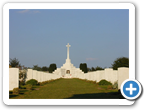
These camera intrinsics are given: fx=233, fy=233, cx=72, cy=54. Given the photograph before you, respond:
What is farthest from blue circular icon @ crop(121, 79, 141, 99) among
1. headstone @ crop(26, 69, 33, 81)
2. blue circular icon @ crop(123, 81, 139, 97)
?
headstone @ crop(26, 69, 33, 81)

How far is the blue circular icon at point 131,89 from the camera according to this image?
6980 mm

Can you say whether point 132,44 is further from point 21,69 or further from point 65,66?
point 65,66

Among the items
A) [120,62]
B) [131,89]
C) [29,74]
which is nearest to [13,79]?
[29,74]

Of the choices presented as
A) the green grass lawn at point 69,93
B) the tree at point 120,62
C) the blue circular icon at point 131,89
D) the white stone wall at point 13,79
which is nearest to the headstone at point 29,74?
the green grass lawn at point 69,93

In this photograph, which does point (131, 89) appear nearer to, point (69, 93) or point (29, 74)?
point (69, 93)

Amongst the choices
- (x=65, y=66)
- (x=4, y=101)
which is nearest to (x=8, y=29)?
(x=4, y=101)

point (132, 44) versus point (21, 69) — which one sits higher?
point (132, 44)

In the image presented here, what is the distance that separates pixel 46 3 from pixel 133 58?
12.0ft

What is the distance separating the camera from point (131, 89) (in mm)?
7117

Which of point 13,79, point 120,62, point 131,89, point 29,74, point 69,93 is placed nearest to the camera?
point 131,89

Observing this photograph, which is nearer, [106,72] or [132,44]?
[132,44]

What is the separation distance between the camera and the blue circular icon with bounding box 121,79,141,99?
22.9ft

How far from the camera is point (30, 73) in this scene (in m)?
Answer: 24.6

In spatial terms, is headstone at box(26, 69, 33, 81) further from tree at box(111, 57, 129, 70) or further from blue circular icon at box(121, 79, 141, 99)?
tree at box(111, 57, 129, 70)
